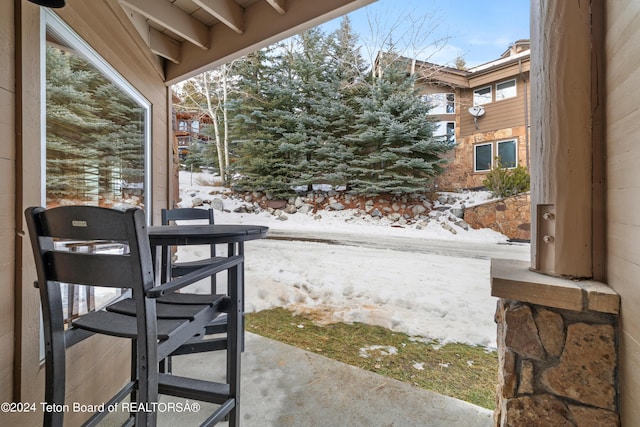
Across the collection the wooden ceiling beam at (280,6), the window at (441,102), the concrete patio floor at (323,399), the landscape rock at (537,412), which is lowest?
the concrete patio floor at (323,399)

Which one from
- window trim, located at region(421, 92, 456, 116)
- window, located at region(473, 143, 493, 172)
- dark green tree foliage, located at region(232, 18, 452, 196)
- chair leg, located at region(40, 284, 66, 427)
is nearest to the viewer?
chair leg, located at region(40, 284, 66, 427)

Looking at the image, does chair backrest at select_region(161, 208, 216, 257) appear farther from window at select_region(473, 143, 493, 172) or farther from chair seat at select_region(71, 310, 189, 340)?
window at select_region(473, 143, 493, 172)

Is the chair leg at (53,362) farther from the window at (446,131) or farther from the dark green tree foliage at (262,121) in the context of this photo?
the window at (446,131)

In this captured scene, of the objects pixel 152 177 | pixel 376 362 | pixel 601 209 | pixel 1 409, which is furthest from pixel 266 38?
pixel 376 362

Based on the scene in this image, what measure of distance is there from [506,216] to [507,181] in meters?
0.69

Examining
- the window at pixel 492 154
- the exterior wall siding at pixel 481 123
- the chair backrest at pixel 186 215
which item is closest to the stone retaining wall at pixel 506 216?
the exterior wall siding at pixel 481 123

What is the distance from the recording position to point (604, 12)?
37.6 inches

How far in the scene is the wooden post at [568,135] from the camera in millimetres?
972

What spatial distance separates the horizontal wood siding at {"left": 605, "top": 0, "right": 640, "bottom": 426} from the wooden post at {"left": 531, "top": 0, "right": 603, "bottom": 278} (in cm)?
5

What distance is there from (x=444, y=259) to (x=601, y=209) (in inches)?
127

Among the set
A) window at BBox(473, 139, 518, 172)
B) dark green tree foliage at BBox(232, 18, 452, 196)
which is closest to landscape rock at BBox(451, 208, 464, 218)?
dark green tree foliage at BBox(232, 18, 452, 196)

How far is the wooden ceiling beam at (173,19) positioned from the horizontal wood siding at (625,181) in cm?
208

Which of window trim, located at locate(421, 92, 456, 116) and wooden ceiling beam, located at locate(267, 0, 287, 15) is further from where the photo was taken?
window trim, located at locate(421, 92, 456, 116)

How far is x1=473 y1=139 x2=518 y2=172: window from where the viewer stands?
6.10 meters
